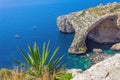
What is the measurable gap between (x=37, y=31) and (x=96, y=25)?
31.9 meters

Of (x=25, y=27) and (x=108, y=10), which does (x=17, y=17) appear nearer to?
(x=25, y=27)

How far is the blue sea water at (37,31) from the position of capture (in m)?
81.6

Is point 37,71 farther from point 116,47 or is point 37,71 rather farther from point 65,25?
point 65,25

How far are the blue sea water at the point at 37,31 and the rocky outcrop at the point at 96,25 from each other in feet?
12.5

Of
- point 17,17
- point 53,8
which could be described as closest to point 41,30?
point 17,17

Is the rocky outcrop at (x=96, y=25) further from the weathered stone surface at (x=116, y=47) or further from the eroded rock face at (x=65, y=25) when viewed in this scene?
the eroded rock face at (x=65, y=25)

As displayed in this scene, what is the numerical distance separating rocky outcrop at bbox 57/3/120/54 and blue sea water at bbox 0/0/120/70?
3.80m

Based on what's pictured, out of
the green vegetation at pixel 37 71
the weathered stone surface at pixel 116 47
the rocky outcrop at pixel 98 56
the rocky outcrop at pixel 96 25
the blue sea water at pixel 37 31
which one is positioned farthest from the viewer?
the rocky outcrop at pixel 96 25

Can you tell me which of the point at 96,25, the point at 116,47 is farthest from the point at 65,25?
the point at 116,47

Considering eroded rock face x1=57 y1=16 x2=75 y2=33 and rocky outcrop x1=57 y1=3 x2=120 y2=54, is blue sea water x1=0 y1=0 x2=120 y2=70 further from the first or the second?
rocky outcrop x1=57 y1=3 x2=120 y2=54

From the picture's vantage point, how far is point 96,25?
88375 mm

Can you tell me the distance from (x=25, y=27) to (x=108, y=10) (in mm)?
47644

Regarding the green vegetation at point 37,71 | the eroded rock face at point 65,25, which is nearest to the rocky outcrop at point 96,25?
the eroded rock face at point 65,25

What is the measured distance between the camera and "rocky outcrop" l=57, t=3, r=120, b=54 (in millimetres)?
84431
